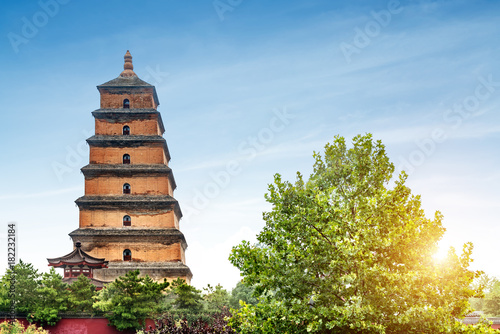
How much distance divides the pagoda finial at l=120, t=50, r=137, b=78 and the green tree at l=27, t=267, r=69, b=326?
2067cm

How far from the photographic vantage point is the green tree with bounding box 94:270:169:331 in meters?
26.6

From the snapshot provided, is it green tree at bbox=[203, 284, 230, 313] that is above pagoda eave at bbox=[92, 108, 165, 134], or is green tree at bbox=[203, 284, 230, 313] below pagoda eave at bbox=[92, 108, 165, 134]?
below

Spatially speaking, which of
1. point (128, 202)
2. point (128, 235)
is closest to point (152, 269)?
point (128, 235)

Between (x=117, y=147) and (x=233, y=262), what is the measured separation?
27879mm

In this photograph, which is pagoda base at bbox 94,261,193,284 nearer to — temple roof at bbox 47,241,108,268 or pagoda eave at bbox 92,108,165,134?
temple roof at bbox 47,241,108,268

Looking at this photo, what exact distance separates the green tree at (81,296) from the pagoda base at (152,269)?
293 inches

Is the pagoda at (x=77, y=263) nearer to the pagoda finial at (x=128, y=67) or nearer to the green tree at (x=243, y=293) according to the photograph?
the green tree at (x=243, y=293)

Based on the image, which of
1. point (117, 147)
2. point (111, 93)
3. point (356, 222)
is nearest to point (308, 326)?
point (356, 222)

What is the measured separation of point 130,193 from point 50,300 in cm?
1295

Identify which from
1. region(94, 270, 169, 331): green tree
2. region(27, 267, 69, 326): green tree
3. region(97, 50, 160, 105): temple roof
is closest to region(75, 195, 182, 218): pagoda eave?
A: region(97, 50, 160, 105): temple roof

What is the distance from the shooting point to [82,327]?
1072 inches

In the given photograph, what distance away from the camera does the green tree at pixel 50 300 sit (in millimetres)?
26375

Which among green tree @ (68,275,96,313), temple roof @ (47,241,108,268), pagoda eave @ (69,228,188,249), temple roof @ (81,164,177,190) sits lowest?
green tree @ (68,275,96,313)

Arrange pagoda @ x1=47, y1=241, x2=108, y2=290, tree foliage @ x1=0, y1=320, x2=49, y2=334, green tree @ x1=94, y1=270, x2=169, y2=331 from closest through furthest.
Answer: tree foliage @ x1=0, y1=320, x2=49, y2=334 → green tree @ x1=94, y1=270, x2=169, y2=331 → pagoda @ x1=47, y1=241, x2=108, y2=290
